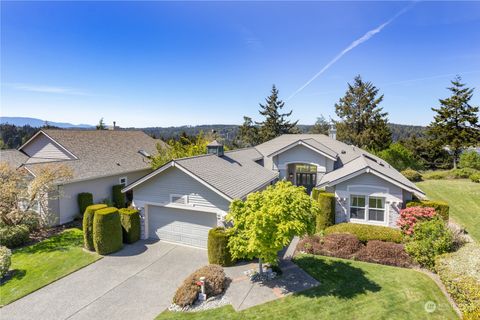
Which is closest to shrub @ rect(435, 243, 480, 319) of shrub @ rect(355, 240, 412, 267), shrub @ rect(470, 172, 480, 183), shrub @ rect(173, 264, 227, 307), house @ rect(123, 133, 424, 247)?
shrub @ rect(355, 240, 412, 267)

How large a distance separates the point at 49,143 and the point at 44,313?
63.7 ft

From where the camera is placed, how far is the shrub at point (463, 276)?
8961 mm

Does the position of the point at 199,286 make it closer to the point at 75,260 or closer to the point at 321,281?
the point at 321,281

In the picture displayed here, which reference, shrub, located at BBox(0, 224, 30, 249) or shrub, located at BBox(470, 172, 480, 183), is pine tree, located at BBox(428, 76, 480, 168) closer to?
shrub, located at BBox(470, 172, 480, 183)

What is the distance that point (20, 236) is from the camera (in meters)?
16.3

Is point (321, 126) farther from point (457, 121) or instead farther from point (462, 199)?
point (462, 199)

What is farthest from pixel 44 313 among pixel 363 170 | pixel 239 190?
pixel 363 170

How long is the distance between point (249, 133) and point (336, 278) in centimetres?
5210

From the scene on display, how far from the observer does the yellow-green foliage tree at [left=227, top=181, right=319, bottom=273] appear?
10.6 metres

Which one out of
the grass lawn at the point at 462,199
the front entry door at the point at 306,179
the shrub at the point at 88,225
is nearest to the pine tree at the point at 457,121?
the grass lawn at the point at 462,199

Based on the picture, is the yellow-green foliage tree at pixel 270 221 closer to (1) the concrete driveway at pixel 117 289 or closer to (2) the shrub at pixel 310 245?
(1) the concrete driveway at pixel 117 289

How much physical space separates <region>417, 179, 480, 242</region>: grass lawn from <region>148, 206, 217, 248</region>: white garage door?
52.7ft

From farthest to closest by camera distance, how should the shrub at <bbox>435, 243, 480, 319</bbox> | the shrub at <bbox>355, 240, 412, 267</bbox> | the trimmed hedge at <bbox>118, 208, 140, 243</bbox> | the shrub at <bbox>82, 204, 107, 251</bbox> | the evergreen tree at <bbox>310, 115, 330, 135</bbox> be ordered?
the evergreen tree at <bbox>310, 115, 330, 135</bbox> → the trimmed hedge at <bbox>118, 208, 140, 243</bbox> → the shrub at <bbox>82, 204, 107, 251</bbox> → the shrub at <bbox>355, 240, 412, 267</bbox> → the shrub at <bbox>435, 243, 480, 319</bbox>

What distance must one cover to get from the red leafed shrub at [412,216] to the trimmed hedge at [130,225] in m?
15.6
